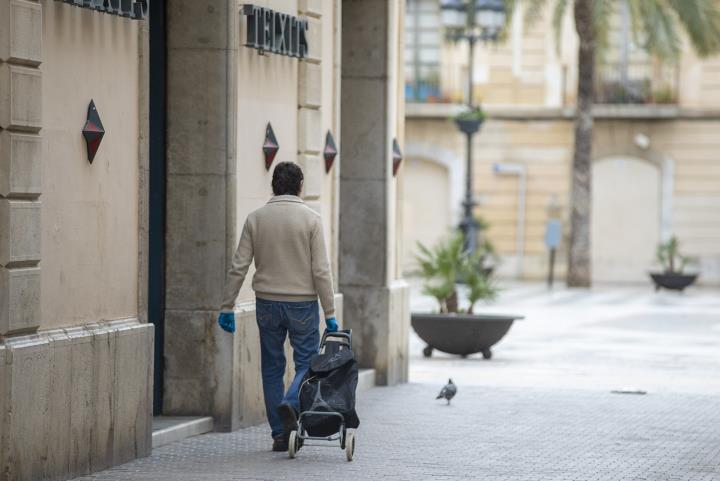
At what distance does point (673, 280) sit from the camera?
3578cm

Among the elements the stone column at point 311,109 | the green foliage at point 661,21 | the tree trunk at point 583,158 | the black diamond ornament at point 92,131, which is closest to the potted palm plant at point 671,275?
the tree trunk at point 583,158

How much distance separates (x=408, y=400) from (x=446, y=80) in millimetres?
28986

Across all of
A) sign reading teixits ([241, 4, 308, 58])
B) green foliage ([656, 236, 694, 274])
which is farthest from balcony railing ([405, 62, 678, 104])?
sign reading teixits ([241, 4, 308, 58])

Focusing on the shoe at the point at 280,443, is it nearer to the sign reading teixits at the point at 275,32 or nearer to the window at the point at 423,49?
the sign reading teixits at the point at 275,32

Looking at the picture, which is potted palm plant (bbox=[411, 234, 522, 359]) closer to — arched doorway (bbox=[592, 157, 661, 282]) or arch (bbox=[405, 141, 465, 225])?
arched doorway (bbox=[592, 157, 661, 282])

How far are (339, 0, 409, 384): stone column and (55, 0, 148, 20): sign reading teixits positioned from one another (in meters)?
5.32

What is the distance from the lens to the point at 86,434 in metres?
9.09

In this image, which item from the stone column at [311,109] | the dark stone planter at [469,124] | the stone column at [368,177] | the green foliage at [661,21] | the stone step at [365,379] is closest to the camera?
the stone column at [311,109]

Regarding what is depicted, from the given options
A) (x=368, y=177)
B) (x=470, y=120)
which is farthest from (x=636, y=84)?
(x=368, y=177)

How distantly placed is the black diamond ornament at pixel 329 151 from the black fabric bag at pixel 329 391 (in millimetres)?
3962

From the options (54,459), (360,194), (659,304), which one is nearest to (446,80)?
(659,304)

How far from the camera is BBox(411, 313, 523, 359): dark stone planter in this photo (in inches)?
714

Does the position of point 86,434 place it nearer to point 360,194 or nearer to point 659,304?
point 360,194

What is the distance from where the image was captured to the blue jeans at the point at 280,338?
10062 millimetres
